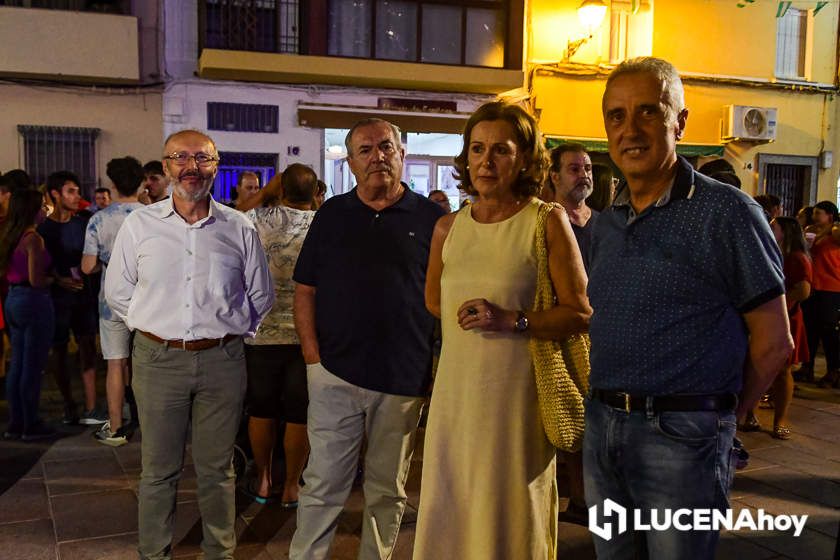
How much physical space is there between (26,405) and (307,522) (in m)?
3.70

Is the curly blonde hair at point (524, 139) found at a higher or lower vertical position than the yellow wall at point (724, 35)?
lower

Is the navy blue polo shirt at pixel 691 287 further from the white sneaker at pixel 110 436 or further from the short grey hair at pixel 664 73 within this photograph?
the white sneaker at pixel 110 436

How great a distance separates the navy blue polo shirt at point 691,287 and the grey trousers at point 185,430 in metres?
1.96

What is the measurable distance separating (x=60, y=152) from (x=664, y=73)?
13436mm

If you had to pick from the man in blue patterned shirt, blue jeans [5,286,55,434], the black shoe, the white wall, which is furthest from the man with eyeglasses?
the white wall

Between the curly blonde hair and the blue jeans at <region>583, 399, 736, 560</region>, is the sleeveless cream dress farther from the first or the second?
the blue jeans at <region>583, 399, 736, 560</region>

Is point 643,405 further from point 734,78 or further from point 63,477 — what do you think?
point 734,78

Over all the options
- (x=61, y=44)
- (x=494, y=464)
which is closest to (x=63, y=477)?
(x=494, y=464)

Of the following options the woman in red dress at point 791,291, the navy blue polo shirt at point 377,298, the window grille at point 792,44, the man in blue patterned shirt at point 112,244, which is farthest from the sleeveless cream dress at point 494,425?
the window grille at point 792,44

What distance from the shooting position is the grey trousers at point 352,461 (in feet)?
10.8

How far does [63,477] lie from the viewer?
16.9ft

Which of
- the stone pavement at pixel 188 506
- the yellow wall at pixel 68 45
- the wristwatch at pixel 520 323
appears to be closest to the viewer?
the wristwatch at pixel 520 323

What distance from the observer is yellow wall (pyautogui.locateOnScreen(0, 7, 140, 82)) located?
1287cm

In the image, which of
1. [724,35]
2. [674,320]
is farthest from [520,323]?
[724,35]
